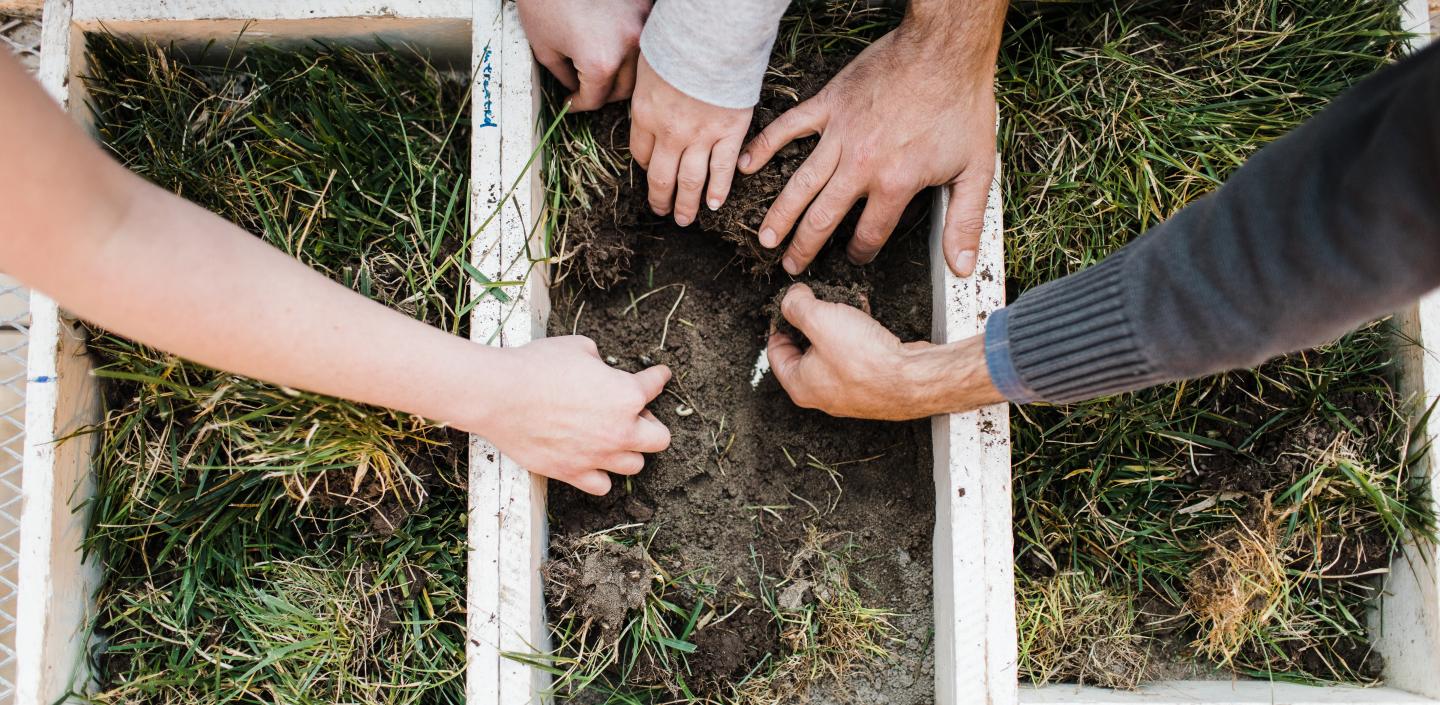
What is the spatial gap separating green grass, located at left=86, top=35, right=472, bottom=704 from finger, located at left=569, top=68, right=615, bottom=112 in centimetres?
23

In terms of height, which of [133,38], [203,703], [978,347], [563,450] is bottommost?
[203,703]

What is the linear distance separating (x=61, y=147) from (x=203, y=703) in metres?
1.02

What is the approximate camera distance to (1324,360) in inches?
61.6

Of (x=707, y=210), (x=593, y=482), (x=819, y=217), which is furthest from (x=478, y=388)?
(x=819, y=217)

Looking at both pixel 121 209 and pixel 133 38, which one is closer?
pixel 121 209

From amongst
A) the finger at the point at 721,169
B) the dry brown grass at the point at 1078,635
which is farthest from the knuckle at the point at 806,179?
the dry brown grass at the point at 1078,635

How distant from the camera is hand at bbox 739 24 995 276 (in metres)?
1.37

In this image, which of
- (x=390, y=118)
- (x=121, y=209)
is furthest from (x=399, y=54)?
(x=121, y=209)

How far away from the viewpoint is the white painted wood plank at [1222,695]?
1.45 meters

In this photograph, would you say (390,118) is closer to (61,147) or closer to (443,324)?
(443,324)

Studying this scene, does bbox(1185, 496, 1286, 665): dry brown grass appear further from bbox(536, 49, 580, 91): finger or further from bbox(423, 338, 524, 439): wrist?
bbox(536, 49, 580, 91): finger

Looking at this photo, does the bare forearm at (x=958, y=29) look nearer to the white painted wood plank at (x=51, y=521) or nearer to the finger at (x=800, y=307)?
the finger at (x=800, y=307)

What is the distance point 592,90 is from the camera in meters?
1.39

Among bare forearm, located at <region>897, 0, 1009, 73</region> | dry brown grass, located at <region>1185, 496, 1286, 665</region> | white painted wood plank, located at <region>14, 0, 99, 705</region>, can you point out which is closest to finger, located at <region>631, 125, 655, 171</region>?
bare forearm, located at <region>897, 0, 1009, 73</region>
